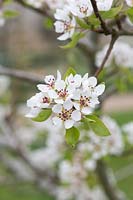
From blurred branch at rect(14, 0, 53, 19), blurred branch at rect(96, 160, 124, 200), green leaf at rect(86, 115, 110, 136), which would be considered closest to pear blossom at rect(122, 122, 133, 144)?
blurred branch at rect(96, 160, 124, 200)

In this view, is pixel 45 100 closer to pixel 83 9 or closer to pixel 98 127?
pixel 98 127

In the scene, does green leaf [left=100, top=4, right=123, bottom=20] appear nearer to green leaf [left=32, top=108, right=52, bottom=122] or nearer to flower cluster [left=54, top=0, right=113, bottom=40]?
flower cluster [left=54, top=0, right=113, bottom=40]

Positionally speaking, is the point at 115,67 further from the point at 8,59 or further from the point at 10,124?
the point at 8,59

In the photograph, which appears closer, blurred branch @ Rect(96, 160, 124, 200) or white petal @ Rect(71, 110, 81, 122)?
white petal @ Rect(71, 110, 81, 122)

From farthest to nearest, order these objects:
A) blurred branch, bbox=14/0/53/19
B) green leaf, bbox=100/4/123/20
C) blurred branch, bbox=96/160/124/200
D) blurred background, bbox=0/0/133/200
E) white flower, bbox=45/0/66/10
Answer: blurred background, bbox=0/0/133/200
blurred branch, bbox=96/160/124/200
blurred branch, bbox=14/0/53/19
white flower, bbox=45/0/66/10
green leaf, bbox=100/4/123/20

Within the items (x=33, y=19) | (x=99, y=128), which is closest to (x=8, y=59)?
(x=99, y=128)

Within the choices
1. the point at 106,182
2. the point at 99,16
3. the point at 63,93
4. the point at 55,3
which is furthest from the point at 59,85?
the point at 106,182
